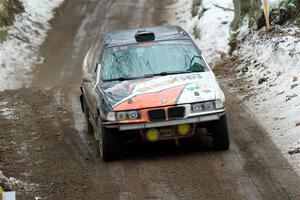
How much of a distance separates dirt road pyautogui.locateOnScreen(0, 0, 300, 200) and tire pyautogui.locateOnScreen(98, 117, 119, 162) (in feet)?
0.38

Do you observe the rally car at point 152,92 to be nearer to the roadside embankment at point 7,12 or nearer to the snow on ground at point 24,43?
the snow on ground at point 24,43

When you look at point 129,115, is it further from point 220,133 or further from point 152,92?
point 220,133

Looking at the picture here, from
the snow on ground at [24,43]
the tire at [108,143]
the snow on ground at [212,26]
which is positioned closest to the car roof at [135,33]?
the tire at [108,143]

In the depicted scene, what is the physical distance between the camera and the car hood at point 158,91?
8.80 metres

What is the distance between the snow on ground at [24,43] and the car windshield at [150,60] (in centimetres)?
855

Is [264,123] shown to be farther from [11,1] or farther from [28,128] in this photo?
[11,1]

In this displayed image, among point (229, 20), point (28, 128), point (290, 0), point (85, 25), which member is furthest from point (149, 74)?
point (85, 25)

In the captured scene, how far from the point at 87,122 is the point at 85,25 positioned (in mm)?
12800

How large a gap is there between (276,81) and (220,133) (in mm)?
3449

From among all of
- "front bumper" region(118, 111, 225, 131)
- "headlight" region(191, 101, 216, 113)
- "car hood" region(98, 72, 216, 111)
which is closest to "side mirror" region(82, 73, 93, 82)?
"car hood" region(98, 72, 216, 111)

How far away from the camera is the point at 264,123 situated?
10461mm

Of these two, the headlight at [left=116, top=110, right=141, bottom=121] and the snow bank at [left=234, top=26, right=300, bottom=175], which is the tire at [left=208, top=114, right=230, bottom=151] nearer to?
the snow bank at [left=234, top=26, right=300, bottom=175]

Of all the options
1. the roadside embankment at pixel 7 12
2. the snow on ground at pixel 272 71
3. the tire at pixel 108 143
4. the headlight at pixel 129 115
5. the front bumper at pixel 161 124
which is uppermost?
the headlight at pixel 129 115

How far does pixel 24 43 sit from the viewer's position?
2128cm
